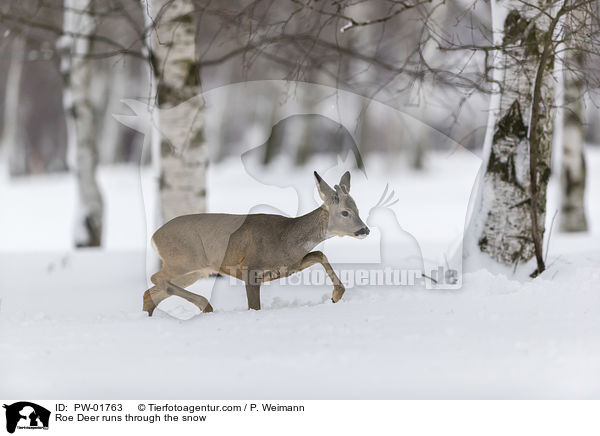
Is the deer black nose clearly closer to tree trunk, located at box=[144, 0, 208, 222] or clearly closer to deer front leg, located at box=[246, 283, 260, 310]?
deer front leg, located at box=[246, 283, 260, 310]

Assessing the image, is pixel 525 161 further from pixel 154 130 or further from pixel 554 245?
pixel 154 130

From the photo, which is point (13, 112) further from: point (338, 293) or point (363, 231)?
point (363, 231)

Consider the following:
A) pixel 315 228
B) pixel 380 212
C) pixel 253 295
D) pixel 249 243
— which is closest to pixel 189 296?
pixel 253 295

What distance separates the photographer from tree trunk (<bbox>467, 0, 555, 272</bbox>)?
563 cm

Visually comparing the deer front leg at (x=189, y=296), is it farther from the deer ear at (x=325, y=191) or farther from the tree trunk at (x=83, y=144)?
the tree trunk at (x=83, y=144)

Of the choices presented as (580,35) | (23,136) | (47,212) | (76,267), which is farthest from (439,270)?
(23,136)

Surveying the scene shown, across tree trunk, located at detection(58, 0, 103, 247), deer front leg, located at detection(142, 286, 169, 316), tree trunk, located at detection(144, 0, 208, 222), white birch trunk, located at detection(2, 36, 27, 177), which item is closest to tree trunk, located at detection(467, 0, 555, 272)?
deer front leg, located at detection(142, 286, 169, 316)

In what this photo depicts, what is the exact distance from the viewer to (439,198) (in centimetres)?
1789

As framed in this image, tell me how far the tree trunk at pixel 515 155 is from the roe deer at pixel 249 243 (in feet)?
5.50

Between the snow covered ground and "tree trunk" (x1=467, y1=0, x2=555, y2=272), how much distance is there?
385 millimetres

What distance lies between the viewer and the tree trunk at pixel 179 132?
6.80m

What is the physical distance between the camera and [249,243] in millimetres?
4715
